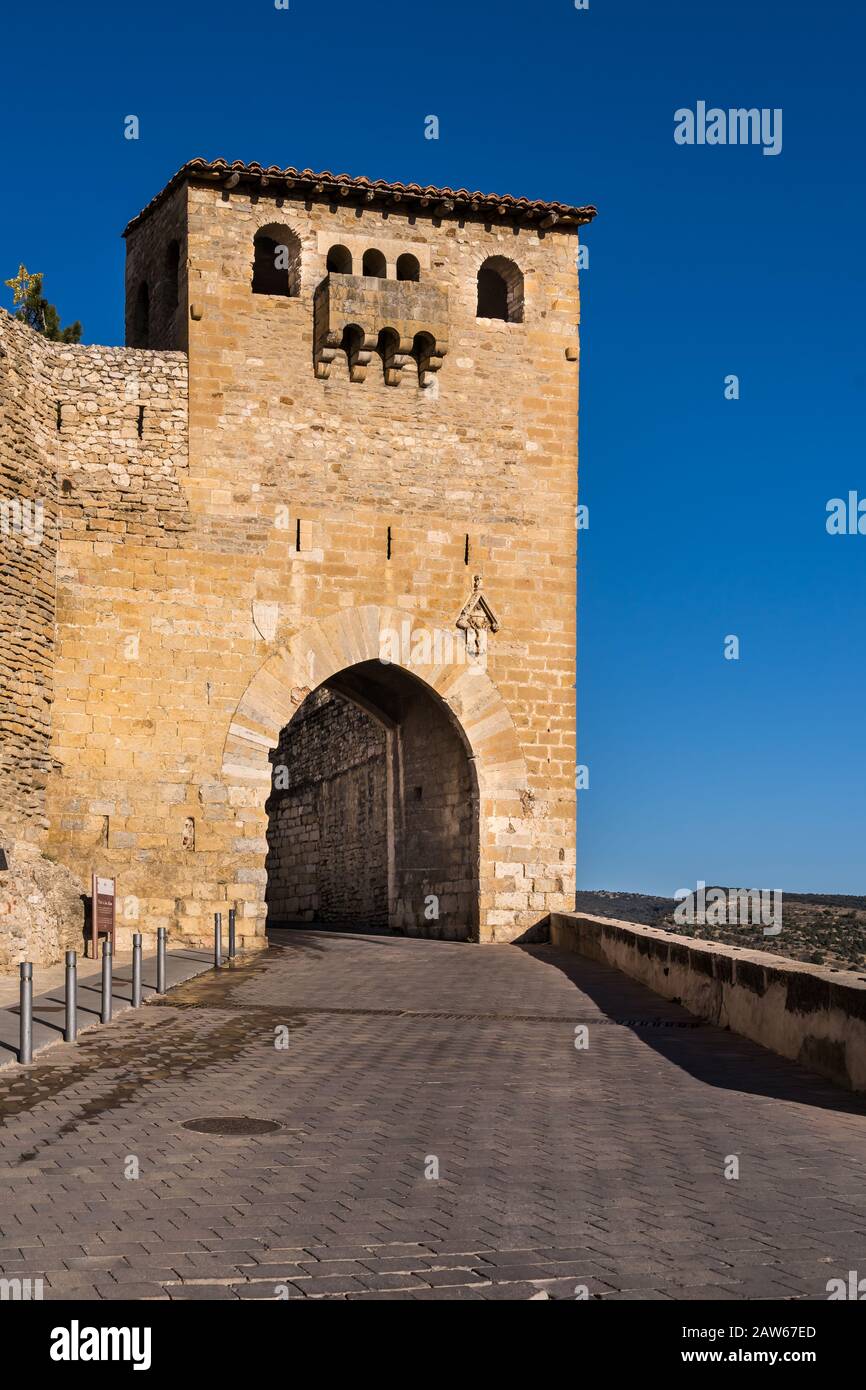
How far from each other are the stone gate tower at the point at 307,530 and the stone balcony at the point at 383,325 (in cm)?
4

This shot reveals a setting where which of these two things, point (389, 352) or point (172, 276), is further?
point (172, 276)

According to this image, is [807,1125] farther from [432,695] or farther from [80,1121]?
[432,695]

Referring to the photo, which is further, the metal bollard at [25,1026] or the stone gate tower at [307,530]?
the stone gate tower at [307,530]

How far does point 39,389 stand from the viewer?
60.9ft

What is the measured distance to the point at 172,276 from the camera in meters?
21.0

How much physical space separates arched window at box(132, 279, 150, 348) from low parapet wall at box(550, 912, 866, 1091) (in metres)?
12.5

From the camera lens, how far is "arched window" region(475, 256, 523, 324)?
2148 cm

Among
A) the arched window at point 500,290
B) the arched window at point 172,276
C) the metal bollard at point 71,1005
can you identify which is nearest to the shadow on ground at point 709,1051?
the metal bollard at point 71,1005

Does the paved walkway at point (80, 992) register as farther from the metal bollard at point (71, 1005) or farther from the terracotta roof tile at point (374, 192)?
the terracotta roof tile at point (374, 192)

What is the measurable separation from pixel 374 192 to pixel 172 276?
3075mm

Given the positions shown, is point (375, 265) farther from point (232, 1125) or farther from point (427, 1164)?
point (427, 1164)

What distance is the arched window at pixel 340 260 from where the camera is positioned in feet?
67.4

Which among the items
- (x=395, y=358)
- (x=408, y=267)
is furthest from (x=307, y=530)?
(x=408, y=267)
